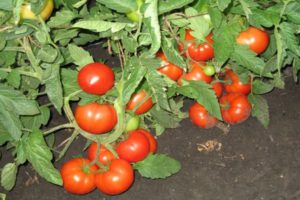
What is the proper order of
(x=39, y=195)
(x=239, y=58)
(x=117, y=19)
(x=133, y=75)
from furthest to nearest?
(x=39, y=195), (x=239, y=58), (x=117, y=19), (x=133, y=75)

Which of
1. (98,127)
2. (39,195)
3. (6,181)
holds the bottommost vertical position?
(39,195)

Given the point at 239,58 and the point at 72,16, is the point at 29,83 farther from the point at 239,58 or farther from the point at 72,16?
the point at 239,58

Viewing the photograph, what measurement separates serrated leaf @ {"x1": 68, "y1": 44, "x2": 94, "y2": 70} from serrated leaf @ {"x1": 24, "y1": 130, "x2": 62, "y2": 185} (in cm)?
22

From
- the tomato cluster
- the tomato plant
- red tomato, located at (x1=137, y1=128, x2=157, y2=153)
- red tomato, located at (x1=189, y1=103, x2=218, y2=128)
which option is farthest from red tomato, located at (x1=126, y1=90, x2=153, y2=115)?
the tomato plant

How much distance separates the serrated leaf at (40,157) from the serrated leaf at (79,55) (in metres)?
0.22

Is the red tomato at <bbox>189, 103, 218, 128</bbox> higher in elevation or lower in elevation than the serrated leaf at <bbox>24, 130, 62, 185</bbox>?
lower

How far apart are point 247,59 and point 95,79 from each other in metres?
0.41

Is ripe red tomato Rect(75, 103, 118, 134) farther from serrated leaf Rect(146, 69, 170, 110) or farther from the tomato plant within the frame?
the tomato plant

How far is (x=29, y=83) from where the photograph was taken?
119 centimetres

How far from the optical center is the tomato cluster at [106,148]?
1142 mm

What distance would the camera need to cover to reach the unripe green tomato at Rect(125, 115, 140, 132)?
1.23 m

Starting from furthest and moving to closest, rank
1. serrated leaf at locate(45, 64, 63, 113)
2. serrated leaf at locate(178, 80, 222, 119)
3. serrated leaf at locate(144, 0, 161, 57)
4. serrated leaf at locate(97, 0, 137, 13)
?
serrated leaf at locate(178, 80, 222, 119) < serrated leaf at locate(45, 64, 63, 113) < serrated leaf at locate(97, 0, 137, 13) < serrated leaf at locate(144, 0, 161, 57)

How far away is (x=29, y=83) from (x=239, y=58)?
564 mm

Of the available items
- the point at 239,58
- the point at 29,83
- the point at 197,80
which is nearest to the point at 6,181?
the point at 29,83
